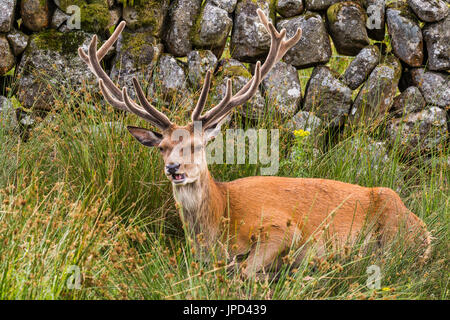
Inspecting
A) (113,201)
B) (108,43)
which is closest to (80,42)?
(108,43)

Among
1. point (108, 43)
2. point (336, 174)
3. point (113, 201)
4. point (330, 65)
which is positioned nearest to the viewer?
point (113, 201)

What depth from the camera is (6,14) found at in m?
5.57

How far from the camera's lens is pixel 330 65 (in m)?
6.56

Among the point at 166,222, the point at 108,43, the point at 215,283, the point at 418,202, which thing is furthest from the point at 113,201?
the point at 418,202

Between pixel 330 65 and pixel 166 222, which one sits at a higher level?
pixel 330 65

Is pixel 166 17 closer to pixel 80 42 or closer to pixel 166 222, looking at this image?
pixel 80 42

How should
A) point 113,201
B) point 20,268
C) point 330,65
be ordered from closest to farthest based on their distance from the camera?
point 20,268 < point 113,201 < point 330,65

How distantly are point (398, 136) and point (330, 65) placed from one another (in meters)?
1.52

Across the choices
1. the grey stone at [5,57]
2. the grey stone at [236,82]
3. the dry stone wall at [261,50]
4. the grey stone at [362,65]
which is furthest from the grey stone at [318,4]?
the grey stone at [5,57]

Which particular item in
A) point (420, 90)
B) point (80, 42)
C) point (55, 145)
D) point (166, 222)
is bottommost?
point (166, 222)

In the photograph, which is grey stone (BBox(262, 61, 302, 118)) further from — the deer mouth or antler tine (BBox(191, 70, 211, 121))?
the deer mouth

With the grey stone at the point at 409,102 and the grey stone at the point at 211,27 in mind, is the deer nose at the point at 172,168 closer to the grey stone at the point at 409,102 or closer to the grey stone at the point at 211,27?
the grey stone at the point at 211,27

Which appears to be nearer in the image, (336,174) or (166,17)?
(336,174)

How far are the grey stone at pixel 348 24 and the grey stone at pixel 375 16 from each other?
0.06 m
